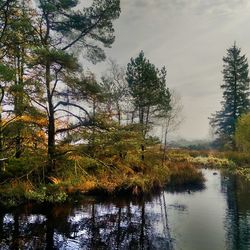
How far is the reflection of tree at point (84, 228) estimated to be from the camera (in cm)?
1369

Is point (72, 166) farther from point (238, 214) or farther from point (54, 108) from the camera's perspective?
point (238, 214)

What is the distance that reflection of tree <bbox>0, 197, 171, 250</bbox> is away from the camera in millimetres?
13688

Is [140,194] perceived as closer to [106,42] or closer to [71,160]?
[71,160]

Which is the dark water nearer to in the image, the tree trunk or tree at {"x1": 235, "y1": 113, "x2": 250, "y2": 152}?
the tree trunk

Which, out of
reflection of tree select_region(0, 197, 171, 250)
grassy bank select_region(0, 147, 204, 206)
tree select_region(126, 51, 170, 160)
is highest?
tree select_region(126, 51, 170, 160)

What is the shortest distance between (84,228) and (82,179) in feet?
9.64

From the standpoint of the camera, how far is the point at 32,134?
19.0 metres

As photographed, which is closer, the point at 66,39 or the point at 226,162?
the point at 66,39

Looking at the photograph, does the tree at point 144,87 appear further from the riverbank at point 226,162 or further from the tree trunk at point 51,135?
Result: the tree trunk at point 51,135

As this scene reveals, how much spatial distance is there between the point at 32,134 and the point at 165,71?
892 inches

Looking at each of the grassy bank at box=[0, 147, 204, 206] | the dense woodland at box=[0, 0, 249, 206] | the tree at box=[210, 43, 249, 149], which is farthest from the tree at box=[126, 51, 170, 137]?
the tree at box=[210, 43, 249, 149]

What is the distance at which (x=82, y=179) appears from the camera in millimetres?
18156

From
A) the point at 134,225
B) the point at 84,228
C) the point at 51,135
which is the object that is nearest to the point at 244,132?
the point at 134,225

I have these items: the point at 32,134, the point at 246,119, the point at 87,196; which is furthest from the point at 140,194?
the point at 246,119
